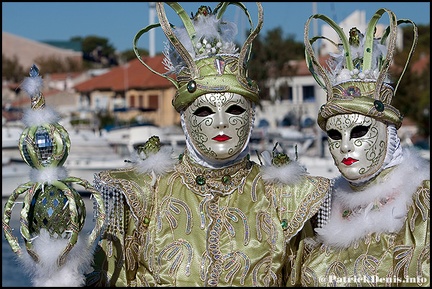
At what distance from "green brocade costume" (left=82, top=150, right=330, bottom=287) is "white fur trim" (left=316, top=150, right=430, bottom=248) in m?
0.14

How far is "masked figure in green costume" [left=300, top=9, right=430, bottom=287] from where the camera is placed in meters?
4.05

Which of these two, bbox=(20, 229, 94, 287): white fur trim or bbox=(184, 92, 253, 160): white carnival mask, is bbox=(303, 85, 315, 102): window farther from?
bbox=(20, 229, 94, 287): white fur trim

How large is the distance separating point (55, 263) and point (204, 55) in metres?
1.30

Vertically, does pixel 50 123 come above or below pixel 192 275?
above

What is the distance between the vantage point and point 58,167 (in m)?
3.78

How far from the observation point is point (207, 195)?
14.2 ft

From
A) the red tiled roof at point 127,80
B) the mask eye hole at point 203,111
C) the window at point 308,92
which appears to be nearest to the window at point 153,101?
the red tiled roof at point 127,80

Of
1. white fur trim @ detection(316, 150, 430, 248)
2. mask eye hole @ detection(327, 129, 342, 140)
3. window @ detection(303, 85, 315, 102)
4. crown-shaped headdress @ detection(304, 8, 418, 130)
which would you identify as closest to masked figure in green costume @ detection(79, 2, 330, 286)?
white fur trim @ detection(316, 150, 430, 248)

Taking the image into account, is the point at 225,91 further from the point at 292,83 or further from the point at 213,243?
the point at 292,83

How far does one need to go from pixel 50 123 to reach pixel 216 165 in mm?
923

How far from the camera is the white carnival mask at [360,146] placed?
13.6 ft

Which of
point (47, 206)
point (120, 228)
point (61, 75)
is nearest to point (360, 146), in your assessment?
point (120, 228)

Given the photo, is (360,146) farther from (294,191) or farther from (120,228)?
(120,228)

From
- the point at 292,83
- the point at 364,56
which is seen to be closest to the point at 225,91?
the point at 364,56
